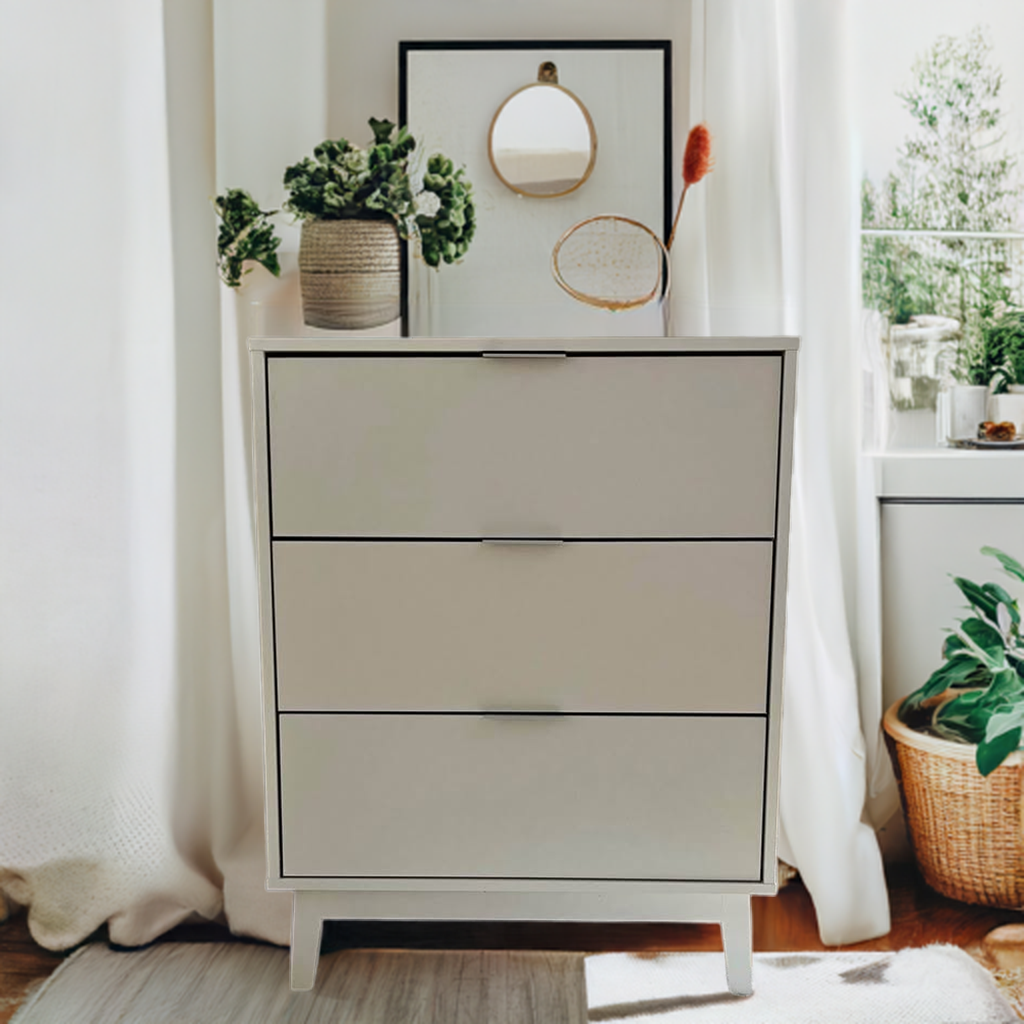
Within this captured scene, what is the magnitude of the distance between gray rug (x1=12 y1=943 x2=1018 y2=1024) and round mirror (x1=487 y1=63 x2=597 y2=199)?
4.02 feet

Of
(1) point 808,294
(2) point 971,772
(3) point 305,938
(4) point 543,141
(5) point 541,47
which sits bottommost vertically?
(3) point 305,938

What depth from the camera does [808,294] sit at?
1430 mm

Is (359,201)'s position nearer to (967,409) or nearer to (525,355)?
(525,355)

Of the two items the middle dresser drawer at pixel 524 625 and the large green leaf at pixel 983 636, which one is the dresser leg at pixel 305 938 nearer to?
the middle dresser drawer at pixel 524 625

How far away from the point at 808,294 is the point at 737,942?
972mm

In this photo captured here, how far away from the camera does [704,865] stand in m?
1.17

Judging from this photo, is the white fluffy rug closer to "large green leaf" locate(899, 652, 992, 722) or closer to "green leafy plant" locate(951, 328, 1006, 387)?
"large green leaf" locate(899, 652, 992, 722)

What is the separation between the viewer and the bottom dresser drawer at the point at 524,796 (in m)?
1.15

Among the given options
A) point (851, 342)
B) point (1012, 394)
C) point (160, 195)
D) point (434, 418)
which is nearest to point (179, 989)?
point (434, 418)

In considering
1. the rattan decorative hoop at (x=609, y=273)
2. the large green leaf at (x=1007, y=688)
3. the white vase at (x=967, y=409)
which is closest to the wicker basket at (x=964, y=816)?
the large green leaf at (x=1007, y=688)

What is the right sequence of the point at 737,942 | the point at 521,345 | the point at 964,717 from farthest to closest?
the point at 964,717 → the point at 737,942 → the point at 521,345

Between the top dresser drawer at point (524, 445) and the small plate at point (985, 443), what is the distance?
73cm

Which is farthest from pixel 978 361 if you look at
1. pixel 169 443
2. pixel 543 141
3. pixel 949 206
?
pixel 169 443

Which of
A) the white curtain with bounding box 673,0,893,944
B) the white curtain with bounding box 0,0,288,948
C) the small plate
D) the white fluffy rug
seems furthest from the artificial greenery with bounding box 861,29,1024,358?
the white curtain with bounding box 0,0,288,948
